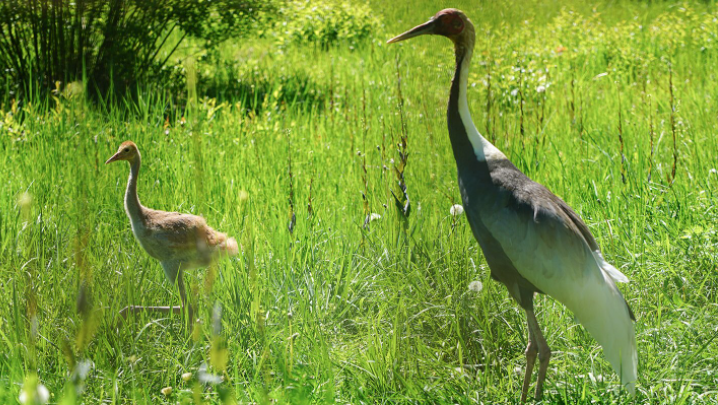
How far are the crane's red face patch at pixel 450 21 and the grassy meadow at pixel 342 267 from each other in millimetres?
154

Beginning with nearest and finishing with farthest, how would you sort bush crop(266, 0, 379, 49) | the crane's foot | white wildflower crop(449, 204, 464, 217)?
the crane's foot → white wildflower crop(449, 204, 464, 217) → bush crop(266, 0, 379, 49)

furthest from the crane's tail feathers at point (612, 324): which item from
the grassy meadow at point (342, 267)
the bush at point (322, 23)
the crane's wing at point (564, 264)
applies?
the bush at point (322, 23)

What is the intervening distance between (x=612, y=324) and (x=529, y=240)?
0.40 metres

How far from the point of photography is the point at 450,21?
2.42 meters

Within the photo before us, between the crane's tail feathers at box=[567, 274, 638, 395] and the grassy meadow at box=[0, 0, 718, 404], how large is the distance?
11 centimetres

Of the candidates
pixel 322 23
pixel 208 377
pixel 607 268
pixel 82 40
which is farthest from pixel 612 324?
pixel 322 23

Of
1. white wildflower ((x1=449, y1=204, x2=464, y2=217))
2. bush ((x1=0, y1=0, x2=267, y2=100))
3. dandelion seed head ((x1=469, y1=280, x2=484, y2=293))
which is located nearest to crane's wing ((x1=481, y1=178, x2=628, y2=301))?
dandelion seed head ((x1=469, y1=280, x2=484, y2=293))

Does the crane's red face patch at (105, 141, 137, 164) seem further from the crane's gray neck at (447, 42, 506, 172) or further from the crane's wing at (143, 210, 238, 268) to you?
the crane's gray neck at (447, 42, 506, 172)

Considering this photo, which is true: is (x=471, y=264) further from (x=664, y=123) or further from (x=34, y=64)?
(x=34, y=64)

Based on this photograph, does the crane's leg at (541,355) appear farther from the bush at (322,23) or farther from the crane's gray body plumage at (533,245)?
the bush at (322,23)

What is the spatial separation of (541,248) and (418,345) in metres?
0.60

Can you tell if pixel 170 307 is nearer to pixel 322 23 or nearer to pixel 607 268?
pixel 607 268

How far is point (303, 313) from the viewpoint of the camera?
8.91 feet

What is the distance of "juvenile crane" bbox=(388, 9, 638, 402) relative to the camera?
92.6 inches
